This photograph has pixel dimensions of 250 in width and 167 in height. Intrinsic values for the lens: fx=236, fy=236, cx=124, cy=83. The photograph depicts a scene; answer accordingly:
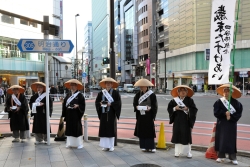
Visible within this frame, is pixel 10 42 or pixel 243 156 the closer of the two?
pixel 243 156

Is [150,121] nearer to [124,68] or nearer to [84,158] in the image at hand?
[84,158]

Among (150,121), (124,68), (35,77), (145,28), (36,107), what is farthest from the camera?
(124,68)

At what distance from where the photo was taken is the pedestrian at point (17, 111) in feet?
23.8

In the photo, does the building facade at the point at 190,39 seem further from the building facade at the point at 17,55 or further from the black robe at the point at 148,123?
the black robe at the point at 148,123

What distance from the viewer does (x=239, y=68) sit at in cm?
4178

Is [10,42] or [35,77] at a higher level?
[10,42]

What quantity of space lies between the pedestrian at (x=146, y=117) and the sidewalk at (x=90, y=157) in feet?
0.92

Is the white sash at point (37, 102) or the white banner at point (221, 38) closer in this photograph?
the white banner at point (221, 38)

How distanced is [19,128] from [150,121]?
4052mm

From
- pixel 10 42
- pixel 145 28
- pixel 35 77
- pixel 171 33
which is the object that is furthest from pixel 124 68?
pixel 10 42

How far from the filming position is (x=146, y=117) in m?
6.23

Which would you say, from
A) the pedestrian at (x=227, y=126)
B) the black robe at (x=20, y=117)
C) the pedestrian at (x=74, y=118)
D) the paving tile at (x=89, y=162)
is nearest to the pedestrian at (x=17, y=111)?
the black robe at (x=20, y=117)

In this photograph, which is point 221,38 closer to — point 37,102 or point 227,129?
point 227,129

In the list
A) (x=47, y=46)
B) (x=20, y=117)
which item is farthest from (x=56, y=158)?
(x=47, y=46)
